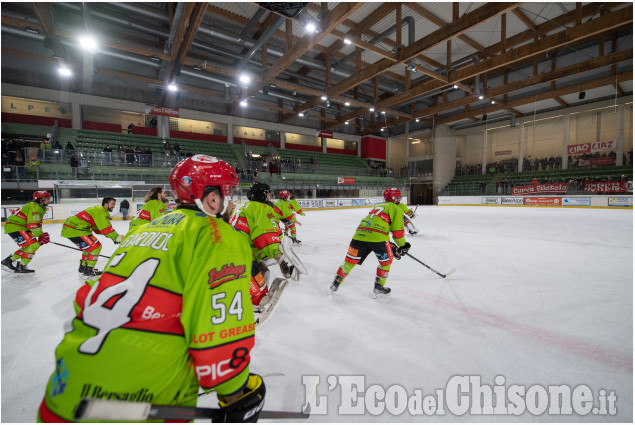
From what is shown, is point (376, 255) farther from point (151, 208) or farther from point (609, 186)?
point (609, 186)

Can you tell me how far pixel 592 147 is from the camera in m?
21.6

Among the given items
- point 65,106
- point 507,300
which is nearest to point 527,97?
point 507,300

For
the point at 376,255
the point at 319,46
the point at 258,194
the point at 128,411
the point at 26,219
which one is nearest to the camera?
the point at 128,411

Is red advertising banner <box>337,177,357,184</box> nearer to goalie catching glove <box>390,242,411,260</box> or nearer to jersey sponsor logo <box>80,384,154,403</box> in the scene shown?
goalie catching glove <box>390,242,411,260</box>

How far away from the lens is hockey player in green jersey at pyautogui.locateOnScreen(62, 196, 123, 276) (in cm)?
449

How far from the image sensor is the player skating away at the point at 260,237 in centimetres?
265

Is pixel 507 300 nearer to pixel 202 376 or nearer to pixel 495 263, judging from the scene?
pixel 495 263

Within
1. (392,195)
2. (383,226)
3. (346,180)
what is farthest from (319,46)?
(383,226)

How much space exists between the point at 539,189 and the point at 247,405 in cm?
2430

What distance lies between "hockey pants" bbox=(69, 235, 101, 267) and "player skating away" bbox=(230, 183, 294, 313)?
3.10 m

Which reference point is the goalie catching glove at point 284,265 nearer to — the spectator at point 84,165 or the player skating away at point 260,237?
the player skating away at point 260,237

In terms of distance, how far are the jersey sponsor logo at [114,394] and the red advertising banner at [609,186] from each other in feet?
78.0

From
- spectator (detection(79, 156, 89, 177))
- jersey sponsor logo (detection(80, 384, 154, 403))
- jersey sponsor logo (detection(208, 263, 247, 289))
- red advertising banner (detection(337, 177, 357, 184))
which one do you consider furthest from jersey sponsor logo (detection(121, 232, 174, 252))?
red advertising banner (detection(337, 177, 357, 184))

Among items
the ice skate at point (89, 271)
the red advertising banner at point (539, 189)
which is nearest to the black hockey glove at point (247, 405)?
the ice skate at point (89, 271)
